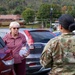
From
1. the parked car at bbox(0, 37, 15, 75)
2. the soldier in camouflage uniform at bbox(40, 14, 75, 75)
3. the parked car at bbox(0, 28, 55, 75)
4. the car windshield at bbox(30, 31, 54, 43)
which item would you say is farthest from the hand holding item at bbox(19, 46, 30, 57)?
the soldier in camouflage uniform at bbox(40, 14, 75, 75)

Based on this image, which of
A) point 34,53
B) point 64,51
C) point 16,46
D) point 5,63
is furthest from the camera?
point 34,53

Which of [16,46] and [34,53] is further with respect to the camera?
[34,53]

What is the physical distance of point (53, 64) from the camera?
426 centimetres

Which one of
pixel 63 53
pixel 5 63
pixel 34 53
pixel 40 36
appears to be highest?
pixel 63 53

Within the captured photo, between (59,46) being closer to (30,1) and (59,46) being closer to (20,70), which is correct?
(20,70)

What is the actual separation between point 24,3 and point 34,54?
118495 millimetres

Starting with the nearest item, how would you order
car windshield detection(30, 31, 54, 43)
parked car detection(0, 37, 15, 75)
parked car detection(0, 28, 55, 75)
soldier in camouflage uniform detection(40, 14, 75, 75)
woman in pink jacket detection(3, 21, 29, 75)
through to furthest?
soldier in camouflage uniform detection(40, 14, 75, 75) < parked car detection(0, 37, 15, 75) < woman in pink jacket detection(3, 21, 29, 75) < parked car detection(0, 28, 55, 75) < car windshield detection(30, 31, 54, 43)

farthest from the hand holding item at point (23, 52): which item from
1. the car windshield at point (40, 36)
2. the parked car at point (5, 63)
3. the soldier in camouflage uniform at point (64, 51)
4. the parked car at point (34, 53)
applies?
the soldier in camouflage uniform at point (64, 51)

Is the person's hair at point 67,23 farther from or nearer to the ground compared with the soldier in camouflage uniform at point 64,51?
farther from the ground

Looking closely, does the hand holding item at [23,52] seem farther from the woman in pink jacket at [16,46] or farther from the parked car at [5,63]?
the parked car at [5,63]

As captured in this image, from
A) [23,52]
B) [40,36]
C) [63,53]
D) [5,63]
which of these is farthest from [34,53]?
[63,53]

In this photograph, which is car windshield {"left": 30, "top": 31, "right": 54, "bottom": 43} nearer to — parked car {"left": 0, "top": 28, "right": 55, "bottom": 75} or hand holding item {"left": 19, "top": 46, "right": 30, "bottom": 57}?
parked car {"left": 0, "top": 28, "right": 55, "bottom": 75}

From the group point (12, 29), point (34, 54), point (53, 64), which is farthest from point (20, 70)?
point (53, 64)

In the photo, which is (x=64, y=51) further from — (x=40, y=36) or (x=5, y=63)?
(x=40, y=36)
